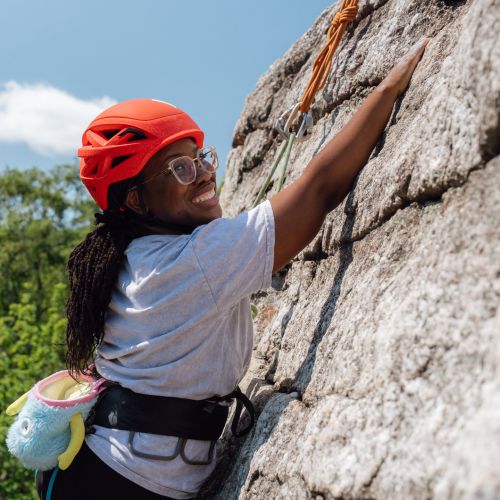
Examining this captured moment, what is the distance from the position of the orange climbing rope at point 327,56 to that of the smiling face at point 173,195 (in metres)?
0.86

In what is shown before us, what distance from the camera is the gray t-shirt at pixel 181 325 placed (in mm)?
2240

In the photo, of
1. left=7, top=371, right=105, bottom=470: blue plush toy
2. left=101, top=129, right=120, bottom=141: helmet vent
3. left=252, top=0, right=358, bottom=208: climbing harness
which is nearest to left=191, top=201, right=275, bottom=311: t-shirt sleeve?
left=101, top=129, right=120, bottom=141: helmet vent

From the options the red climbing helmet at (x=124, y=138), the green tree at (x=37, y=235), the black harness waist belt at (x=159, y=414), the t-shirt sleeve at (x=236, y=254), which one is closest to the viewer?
the t-shirt sleeve at (x=236, y=254)

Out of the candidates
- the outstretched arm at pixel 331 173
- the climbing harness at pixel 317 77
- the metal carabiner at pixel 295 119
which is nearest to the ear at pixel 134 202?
the outstretched arm at pixel 331 173

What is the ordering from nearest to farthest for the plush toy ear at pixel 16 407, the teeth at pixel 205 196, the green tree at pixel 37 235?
the teeth at pixel 205 196, the plush toy ear at pixel 16 407, the green tree at pixel 37 235

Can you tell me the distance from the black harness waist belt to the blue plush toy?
64 millimetres

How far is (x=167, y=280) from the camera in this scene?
2.29m

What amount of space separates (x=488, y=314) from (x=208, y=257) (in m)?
1.05

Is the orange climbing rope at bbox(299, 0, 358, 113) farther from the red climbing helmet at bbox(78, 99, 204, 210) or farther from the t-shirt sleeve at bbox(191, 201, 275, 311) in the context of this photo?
the t-shirt sleeve at bbox(191, 201, 275, 311)

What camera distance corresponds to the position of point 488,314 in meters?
1.44

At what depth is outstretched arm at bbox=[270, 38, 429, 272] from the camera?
2.30m

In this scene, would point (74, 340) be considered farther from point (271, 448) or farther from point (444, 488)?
point (444, 488)

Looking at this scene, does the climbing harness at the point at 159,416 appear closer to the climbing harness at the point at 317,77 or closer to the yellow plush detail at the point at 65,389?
the yellow plush detail at the point at 65,389

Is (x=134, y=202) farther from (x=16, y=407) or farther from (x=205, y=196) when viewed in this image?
(x=16, y=407)
